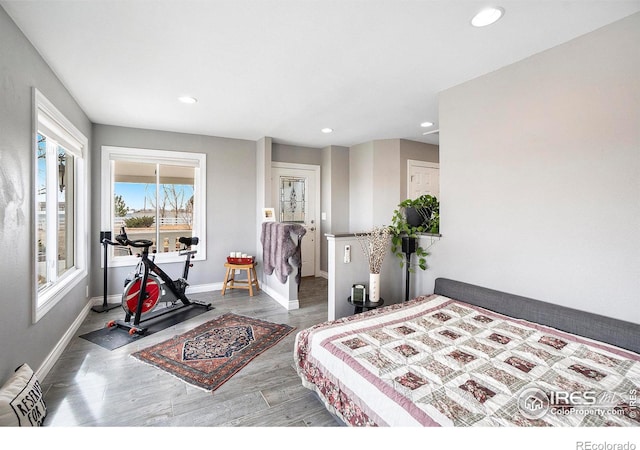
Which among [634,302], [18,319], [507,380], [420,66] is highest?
[420,66]

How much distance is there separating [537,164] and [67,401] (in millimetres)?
3688

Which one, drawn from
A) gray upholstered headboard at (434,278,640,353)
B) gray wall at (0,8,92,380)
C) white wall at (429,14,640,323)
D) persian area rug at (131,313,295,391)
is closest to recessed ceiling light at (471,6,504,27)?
white wall at (429,14,640,323)

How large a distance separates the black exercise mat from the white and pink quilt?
6.36 ft

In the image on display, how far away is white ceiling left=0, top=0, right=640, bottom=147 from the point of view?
5.65 ft

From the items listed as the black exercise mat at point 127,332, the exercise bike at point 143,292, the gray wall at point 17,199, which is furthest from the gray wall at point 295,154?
the gray wall at point 17,199

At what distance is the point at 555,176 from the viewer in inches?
82.3

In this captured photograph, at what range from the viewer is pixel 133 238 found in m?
4.23

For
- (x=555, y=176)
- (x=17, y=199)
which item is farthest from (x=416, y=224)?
(x=17, y=199)

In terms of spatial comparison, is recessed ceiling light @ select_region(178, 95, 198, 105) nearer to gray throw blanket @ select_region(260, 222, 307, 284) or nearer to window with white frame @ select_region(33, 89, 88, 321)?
window with white frame @ select_region(33, 89, 88, 321)

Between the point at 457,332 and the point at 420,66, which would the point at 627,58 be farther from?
the point at 457,332

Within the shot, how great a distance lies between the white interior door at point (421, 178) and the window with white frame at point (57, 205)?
442 centimetres

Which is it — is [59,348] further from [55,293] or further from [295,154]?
[295,154]

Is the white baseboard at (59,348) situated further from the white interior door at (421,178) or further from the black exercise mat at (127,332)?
the white interior door at (421,178)

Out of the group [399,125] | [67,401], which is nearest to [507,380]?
[67,401]
